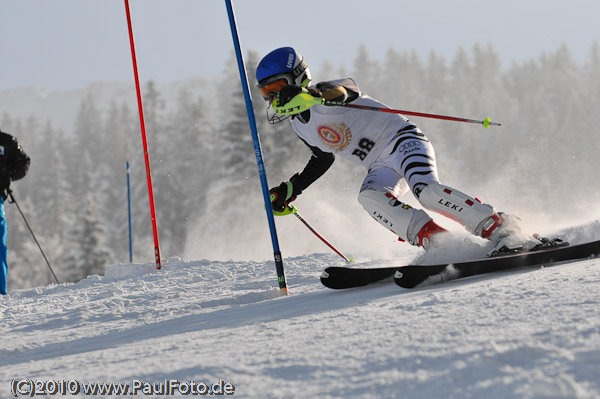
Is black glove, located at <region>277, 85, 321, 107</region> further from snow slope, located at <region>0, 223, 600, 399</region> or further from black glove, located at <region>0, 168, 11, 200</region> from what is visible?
black glove, located at <region>0, 168, 11, 200</region>

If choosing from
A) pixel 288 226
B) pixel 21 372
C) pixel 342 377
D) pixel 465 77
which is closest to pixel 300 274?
pixel 21 372

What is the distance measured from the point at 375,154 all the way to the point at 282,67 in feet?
2.98

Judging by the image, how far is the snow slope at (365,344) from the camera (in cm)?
156

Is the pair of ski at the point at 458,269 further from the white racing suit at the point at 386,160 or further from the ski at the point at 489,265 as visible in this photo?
the white racing suit at the point at 386,160

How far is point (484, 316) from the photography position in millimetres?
2057

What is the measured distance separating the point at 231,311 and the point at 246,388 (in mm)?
1813

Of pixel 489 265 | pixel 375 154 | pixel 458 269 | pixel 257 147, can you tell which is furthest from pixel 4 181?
pixel 489 265

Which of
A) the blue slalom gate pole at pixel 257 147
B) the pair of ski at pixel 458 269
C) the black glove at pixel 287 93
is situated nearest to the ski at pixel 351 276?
the pair of ski at pixel 458 269

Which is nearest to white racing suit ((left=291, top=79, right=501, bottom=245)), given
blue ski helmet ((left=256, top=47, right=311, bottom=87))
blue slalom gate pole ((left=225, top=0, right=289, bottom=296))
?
blue ski helmet ((left=256, top=47, right=311, bottom=87))

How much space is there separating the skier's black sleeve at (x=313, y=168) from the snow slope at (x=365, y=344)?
4.03ft

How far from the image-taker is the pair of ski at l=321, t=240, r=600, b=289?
3215mm

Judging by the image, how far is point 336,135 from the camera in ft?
14.6

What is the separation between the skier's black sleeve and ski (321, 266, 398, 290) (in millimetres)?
1261

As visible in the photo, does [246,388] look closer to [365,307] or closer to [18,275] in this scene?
[365,307]
